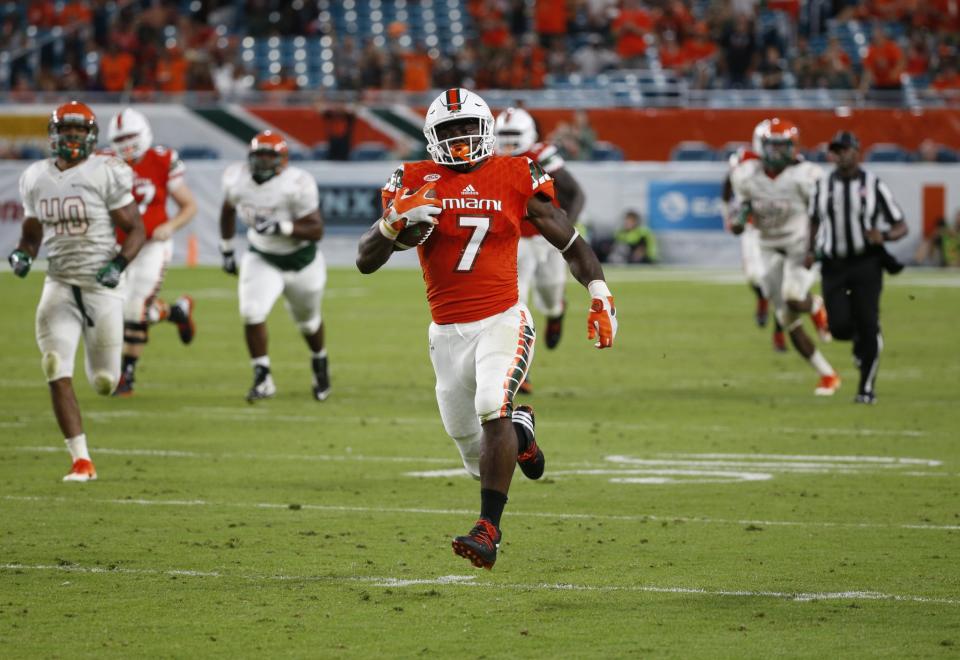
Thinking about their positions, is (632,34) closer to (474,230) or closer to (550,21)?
(550,21)

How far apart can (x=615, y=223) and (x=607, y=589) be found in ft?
60.0

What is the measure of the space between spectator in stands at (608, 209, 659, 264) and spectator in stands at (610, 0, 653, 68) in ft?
10.1

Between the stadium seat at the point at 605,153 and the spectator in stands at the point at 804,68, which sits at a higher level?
the spectator in stands at the point at 804,68

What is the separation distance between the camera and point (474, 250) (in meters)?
6.67

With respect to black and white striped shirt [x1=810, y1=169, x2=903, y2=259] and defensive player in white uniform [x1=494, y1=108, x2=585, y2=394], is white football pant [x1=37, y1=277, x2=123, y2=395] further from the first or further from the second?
black and white striped shirt [x1=810, y1=169, x2=903, y2=259]

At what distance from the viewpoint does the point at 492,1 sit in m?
28.5

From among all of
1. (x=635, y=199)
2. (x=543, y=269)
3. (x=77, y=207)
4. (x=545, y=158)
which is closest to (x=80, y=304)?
(x=77, y=207)

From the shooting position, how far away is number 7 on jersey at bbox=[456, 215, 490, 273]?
261 inches

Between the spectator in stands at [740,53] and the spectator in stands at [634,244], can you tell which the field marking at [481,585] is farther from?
the spectator in stands at [740,53]

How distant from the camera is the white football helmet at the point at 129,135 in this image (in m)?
12.9

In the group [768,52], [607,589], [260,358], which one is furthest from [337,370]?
[768,52]

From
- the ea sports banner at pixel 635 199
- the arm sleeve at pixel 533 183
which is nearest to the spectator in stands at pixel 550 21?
the ea sports banner at pixel 635 199

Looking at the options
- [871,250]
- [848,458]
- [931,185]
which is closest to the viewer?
[848,458]

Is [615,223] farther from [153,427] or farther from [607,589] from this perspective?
[607,589]
